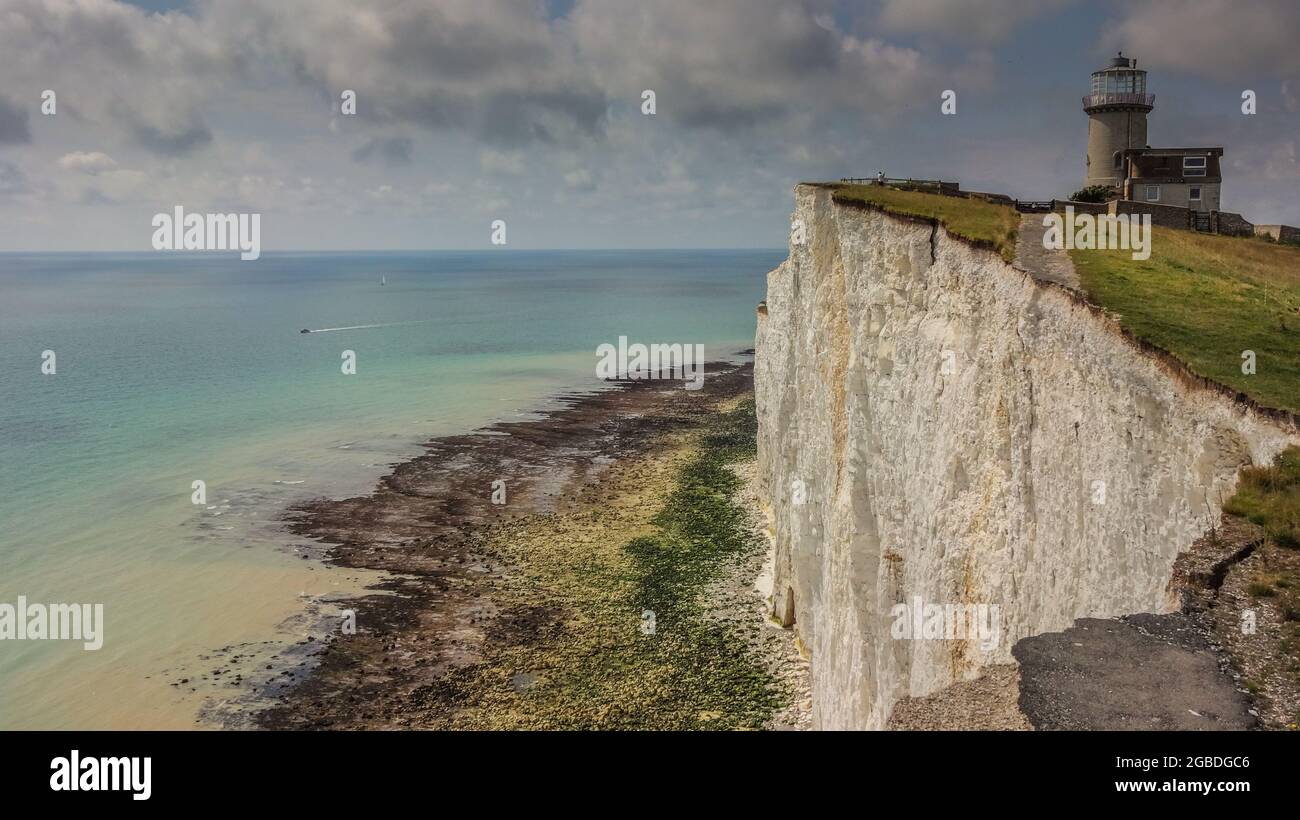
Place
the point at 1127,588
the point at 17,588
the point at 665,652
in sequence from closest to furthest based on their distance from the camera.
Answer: the point at 1127,588 → the point at 665,652 → the point at 17,588

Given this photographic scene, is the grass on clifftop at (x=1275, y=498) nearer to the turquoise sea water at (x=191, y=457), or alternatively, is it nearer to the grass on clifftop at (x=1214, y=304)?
the grass on clifftop at (x=1214, y=304)

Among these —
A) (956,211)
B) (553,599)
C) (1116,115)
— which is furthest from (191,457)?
(1116,115)

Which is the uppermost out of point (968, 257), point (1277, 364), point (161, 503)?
point (968, 257)

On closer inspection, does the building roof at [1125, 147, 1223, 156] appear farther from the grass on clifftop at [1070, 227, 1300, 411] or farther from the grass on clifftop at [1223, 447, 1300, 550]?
the grass on clifftop at [1223, 447, 1300, 550]

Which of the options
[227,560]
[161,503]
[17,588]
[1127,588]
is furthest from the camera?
[161,503]

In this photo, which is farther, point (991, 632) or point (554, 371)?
point (554, 371)

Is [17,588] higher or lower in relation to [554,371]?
lower

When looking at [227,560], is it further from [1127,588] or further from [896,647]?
[1127,588]

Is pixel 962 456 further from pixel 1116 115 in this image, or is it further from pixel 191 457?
pixel 191 457

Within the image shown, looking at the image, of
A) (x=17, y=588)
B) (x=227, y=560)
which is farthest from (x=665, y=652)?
(x=17, y=588)
